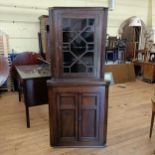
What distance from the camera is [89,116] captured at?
2.27 metres

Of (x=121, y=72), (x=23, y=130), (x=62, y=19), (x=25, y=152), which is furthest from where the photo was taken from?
(x=121, y=72)

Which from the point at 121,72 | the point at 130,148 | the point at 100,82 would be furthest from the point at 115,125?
the point at 121,72

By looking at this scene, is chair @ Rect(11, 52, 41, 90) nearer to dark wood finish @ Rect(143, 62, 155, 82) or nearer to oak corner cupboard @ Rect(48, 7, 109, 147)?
oak corner cupboard @ Rect(48, 7, 109, 147)

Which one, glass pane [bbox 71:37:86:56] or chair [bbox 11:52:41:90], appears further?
chair [bbox 11:52:41:90]

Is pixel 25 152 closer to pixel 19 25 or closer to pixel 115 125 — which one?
pixel 115 125

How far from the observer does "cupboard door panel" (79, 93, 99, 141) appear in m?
2.20

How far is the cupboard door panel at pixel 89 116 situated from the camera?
7.23 feet

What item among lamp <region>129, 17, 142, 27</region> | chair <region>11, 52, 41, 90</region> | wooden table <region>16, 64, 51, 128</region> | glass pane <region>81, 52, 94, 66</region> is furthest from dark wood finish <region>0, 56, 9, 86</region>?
lamp <region>129, 17, 142, 27</region>

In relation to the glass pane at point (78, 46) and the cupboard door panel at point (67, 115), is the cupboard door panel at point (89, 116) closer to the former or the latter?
the cupboard door panel at point (67, 115)

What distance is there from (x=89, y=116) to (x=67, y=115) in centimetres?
26

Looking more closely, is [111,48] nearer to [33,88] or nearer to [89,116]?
[33,88]

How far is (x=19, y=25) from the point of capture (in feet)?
15.3

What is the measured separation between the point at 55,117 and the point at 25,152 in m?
0.57

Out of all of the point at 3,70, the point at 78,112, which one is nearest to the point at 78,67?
the point at 78,112
